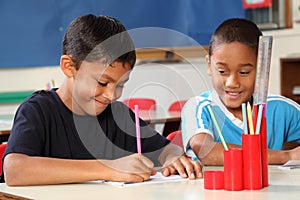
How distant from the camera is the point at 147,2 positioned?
5.03m

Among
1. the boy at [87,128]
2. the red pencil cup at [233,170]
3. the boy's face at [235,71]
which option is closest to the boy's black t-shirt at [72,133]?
the boy at [87,128]

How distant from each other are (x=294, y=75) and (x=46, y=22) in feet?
6.24

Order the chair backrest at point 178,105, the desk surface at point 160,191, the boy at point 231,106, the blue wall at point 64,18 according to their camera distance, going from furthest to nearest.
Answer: the blue wall at point 64,18
the boy at point 231,106
the chair backrest at point 178,105
the desk surface at point 160,191

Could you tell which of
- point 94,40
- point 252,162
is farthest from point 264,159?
point 94,40

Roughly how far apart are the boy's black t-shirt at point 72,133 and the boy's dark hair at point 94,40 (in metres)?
0.15

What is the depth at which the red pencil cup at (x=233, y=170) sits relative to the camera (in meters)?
1.39

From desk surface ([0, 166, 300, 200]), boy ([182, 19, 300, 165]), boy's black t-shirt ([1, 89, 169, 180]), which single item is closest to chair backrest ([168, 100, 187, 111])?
boy ([182, 19, 300, 165])

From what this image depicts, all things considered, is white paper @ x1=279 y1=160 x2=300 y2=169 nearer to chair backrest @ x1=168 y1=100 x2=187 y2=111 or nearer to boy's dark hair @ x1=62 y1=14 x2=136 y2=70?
chair backrest @ x1=168 y1=100 x2=187 y2=111

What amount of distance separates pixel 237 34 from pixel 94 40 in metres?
0.51

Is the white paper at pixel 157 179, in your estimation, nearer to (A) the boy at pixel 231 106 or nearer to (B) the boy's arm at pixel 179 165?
(B) the boy's arm at pixel 179 165

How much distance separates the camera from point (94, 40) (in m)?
1.74

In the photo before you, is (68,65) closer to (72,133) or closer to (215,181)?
(72,133)

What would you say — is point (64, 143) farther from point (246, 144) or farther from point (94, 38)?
point (246, 144)

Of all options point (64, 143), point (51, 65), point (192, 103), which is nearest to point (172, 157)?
point (192, 103)
